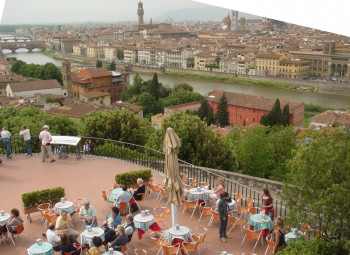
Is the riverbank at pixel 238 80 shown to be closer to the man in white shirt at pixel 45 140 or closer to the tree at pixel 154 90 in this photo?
the tree at pixel 154 90

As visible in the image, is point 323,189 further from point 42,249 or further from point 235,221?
point 42,249

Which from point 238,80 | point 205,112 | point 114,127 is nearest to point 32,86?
point 205,112

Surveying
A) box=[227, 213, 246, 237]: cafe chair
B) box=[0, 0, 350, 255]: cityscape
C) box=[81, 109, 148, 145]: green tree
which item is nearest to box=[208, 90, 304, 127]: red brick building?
box=[0, 0, 350, 255]: cityscape

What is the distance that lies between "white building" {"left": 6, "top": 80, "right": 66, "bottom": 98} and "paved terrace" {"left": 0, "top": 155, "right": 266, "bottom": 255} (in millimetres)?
17715

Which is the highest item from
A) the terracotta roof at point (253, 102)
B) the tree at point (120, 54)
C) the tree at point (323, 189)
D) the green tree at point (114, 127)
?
the tree at point (323, 189)

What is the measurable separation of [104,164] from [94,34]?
5719 centimetres

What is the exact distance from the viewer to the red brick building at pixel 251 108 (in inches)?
680

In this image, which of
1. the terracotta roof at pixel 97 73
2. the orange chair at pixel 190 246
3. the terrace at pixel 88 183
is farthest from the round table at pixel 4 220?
the terracotta roof at pixel 97 73

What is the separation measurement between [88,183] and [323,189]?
7.09ft

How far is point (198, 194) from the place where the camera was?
9.93ft

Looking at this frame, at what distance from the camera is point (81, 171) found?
3885mm

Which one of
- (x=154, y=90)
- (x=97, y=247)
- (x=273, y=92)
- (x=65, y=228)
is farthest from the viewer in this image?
(x=273, y=92)

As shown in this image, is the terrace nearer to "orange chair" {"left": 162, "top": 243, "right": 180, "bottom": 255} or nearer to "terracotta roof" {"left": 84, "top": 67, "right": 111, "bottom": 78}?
"orange chair" {"left": 162, "top": 243, "right": 180, "bottom": 255}

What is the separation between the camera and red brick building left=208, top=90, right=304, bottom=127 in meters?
17.3
